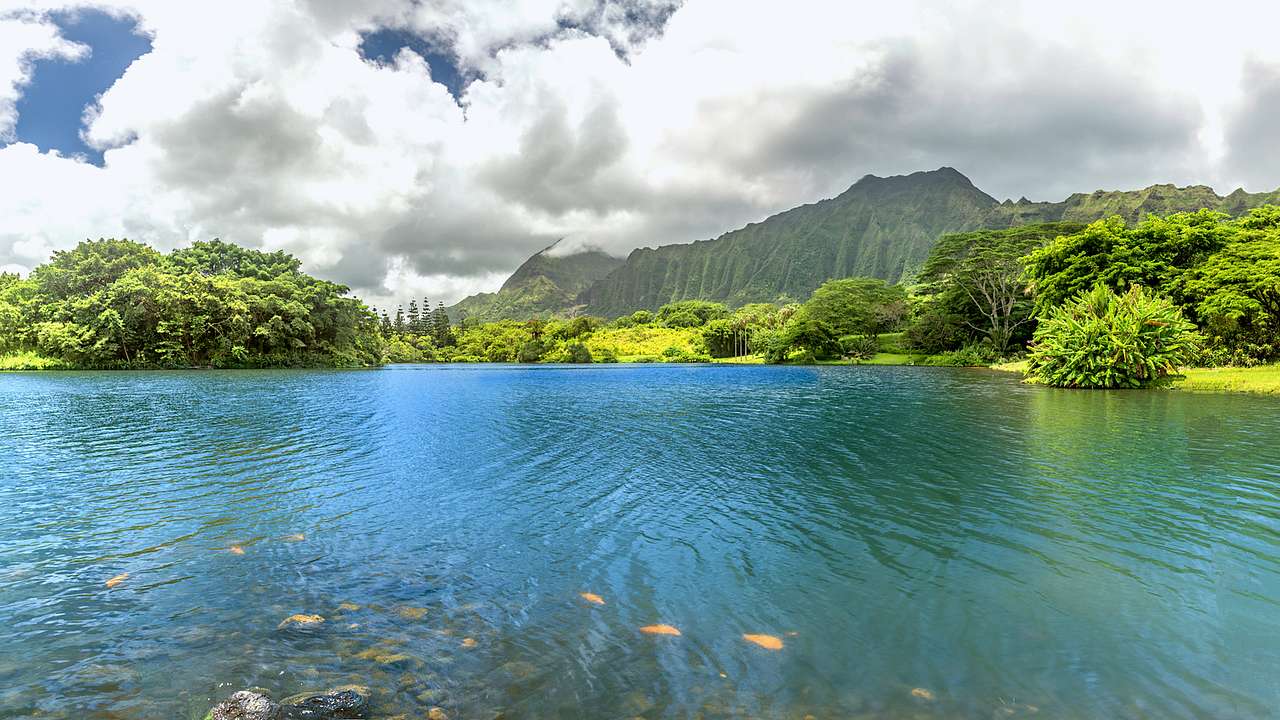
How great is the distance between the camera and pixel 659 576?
29.8 ft

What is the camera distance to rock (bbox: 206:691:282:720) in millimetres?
5047

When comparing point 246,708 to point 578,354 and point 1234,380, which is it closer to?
point 1234,380

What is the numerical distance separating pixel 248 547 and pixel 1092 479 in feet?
64.2

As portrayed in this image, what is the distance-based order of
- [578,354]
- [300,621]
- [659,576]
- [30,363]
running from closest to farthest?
1. [300,621]
2. [659,576]
3. [30,363]
4. [578,354]

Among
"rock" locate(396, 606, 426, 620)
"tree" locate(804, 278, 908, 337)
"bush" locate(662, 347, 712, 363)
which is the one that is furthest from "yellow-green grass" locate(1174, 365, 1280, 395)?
"bush" locate(662, 347, 712, 363)

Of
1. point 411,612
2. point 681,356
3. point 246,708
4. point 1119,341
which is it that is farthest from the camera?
point 681,356

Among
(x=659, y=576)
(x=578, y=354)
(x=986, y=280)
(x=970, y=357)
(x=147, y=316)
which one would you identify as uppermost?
(x=986, y=280)

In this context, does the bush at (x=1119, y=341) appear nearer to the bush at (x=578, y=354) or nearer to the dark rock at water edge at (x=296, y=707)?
the dark rock at water edge at (x=296, y=707)

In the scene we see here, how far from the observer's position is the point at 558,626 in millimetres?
7266

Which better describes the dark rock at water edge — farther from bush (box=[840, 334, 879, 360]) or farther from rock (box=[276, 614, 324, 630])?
bush (box=[840, 334, 879, 360])

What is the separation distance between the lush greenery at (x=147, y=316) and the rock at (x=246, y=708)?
99.3m

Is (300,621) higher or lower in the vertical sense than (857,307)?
lower

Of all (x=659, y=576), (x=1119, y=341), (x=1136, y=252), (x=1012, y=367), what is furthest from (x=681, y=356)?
(x=659, y=576)

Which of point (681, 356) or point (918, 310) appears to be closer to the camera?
point (918, 310)
